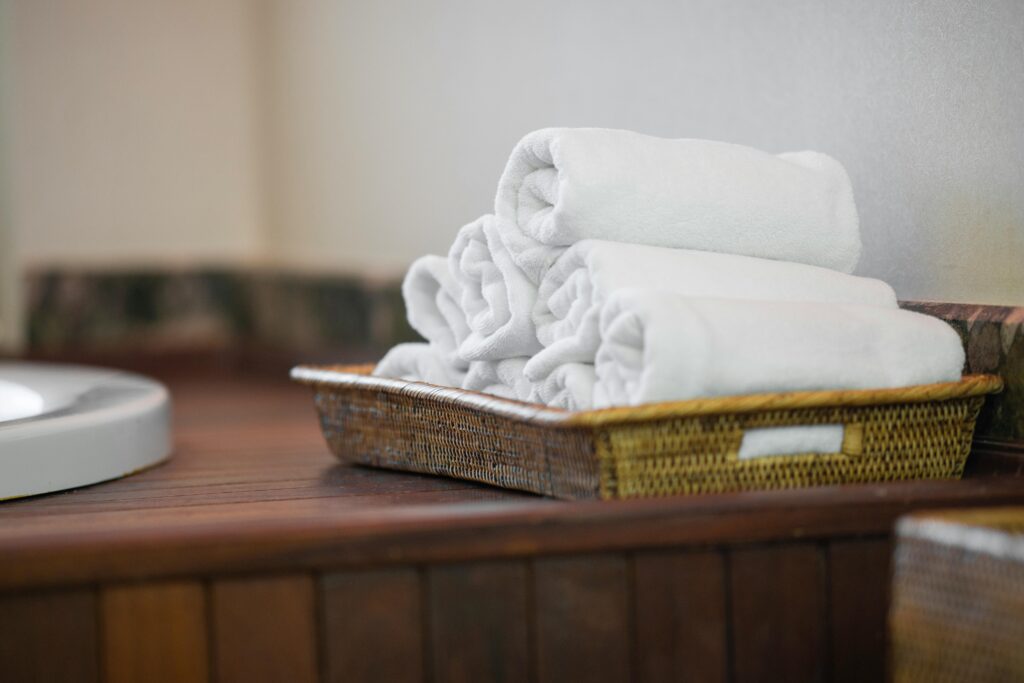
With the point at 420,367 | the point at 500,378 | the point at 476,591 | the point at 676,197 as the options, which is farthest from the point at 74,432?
the point at 676,197

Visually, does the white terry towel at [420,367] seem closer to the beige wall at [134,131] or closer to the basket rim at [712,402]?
the basket rim at [712,402]

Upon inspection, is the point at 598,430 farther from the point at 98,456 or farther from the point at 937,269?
the point at 98,456

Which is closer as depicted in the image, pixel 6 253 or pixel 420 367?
pixel 420 367

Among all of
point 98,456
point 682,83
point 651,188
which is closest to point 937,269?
point 651,188

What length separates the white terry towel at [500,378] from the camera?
113 centimetres

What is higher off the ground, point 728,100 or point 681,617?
point 728,100

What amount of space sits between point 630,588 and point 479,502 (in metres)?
0.15

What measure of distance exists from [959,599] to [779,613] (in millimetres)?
221

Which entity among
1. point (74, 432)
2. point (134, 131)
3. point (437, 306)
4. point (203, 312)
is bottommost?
point (203, 312)

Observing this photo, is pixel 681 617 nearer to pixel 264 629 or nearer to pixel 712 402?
pixel 712 402

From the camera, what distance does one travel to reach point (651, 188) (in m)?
1.07

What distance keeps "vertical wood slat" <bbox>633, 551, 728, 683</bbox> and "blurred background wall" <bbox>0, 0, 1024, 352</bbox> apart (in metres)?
0.43

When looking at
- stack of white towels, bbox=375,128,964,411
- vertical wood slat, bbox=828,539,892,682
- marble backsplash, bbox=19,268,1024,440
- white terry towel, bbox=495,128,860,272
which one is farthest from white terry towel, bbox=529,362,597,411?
marble backsplash, bbox=19,268,1024,440

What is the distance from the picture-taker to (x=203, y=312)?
323cm
